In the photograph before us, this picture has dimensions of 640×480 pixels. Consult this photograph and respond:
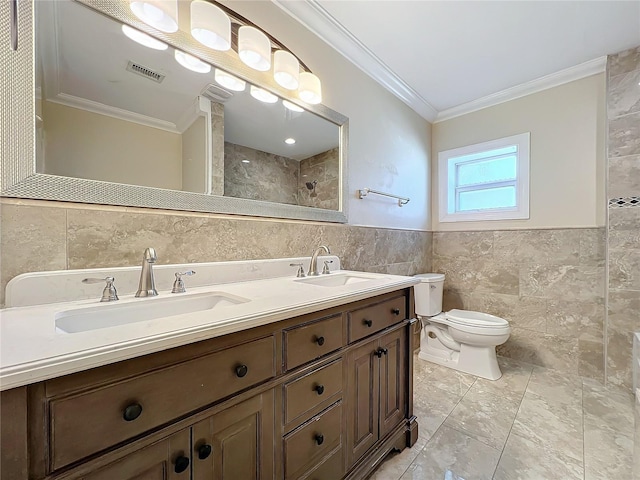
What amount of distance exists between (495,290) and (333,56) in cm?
240

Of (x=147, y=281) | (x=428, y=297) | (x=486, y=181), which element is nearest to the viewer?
(x=147, y=281)

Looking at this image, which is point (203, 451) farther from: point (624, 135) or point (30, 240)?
point (624, 135)

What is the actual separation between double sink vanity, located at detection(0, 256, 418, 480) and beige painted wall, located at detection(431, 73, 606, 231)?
184 centimetres

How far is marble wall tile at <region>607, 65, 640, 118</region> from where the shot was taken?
189 cm

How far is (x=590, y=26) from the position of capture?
1.73 metres

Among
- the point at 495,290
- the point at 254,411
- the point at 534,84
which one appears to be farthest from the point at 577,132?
the point at 254,411

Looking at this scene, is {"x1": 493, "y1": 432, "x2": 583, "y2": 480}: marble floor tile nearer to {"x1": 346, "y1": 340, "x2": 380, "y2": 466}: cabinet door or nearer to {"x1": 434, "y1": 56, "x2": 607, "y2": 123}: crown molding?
{"x1": 346, "y1": 340, "x2": 380, "y2": 466}: cabinet door

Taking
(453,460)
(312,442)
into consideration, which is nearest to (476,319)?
(453,460)

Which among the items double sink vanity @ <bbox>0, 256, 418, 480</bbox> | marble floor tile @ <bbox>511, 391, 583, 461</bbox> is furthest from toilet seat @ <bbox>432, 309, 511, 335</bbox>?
double sink vanity @ <bbox>0, 256, 418, 480</bbox>

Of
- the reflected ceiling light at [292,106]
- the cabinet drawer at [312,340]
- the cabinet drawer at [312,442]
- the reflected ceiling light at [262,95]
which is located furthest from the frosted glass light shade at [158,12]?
the cabinet drawer at [312,442]

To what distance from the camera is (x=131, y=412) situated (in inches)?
21.5

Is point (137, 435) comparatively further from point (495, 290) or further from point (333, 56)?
point (495, 290)

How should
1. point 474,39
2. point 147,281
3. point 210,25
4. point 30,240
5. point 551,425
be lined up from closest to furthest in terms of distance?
point 30,240 < point 147,281 < point 210,25 < point 551,425 < point 474,39

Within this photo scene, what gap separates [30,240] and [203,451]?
83 centimetres
